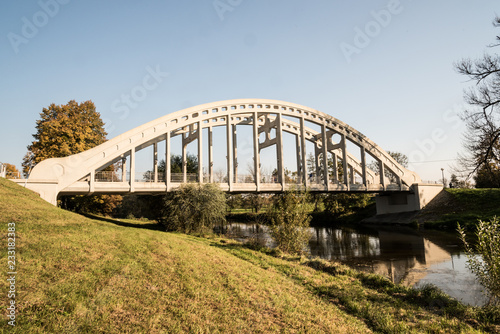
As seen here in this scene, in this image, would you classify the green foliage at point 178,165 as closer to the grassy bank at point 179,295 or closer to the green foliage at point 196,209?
the green foliage at point 196,209

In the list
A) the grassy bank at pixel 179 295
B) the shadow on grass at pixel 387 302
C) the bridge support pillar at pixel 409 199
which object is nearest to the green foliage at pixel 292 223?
the shadow on grass at pixel 387 302

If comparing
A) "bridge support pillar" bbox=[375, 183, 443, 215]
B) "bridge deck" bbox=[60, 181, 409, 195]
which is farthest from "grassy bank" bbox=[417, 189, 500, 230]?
"bridge deck" bbox=[60, 181, 409, 195]

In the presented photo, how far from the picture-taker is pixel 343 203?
45312 mm

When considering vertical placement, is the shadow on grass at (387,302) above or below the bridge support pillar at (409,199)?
below

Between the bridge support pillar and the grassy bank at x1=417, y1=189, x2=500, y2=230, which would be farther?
the bridge support pillar

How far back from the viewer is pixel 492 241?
6961mm

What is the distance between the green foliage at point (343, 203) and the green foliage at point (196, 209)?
26642 mm

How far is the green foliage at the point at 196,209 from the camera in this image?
20938mm

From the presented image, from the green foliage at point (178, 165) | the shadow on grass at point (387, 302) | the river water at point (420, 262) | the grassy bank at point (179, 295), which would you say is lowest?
the river water at point (420, 262)

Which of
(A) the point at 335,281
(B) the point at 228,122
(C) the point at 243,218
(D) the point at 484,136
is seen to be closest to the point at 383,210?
(C) the point at 243,218

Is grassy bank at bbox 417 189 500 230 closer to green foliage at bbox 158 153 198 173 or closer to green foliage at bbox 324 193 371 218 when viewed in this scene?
green foliage at bbox 324 193 371 218

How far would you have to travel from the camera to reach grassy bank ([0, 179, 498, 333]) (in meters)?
5.04

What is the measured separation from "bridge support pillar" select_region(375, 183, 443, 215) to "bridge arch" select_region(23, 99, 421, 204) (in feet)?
5.04

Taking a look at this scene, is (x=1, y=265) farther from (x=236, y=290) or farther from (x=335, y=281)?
(x=335, y=281)
